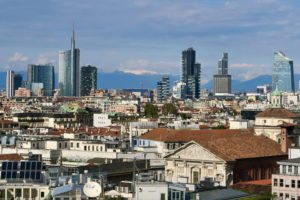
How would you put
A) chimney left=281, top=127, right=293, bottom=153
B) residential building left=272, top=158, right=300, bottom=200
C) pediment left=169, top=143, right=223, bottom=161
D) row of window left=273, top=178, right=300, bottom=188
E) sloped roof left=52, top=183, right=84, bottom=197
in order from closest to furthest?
1. sloped roof left=52, top=183, right=84, bottom=197
2. residential building left=272, top=158, right=300, bottom=200
3. row of window left=273, top=178, right=300, bottom=188
4. pediment left=169, top=143, right=223, bottom=161
5. chimney left=281, top=127, right=293, bottom=153

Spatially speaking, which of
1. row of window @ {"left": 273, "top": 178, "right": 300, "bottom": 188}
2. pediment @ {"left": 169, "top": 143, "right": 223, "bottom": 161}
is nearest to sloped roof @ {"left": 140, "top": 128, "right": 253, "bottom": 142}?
pediment @ {"left": 169, "top": 143, "right": 223, "bottom": 161}

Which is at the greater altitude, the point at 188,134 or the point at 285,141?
the point at 188,134

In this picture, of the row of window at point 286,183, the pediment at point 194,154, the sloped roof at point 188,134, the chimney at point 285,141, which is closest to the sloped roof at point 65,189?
the row of window at point 286,183

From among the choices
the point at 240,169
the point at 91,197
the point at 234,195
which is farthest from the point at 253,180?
the point at 91,197

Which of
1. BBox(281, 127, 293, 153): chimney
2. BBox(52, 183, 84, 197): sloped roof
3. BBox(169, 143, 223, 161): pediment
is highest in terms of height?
BBox(281, 127, 293, 153): chimney

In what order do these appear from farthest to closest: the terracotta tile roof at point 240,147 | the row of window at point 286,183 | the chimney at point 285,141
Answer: the chimney at point 285,141, the terracotta tile roof at point 240,147, the row of window at point 286,183

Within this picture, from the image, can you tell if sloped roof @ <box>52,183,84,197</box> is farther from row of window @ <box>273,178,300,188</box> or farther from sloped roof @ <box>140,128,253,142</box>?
sloped roof @ <box>140,128,253,142</box>

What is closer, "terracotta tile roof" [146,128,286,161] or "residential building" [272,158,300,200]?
"residential building" [272,158,300,200]

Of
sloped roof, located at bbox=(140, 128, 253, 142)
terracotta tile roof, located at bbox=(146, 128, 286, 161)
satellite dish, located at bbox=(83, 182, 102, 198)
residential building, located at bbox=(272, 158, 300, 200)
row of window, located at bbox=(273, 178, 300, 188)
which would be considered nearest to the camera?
satellite dish, located at bbox=(83, 182, 102, 198)

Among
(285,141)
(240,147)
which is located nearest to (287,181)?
(240,147)

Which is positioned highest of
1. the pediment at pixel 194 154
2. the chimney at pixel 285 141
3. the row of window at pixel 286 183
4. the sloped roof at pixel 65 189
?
the chimney at pixel 285 141

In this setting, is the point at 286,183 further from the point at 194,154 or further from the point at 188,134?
the point at 188,134

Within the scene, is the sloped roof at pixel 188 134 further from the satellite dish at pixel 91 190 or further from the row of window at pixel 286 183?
the satellite dish at pixel 91 190

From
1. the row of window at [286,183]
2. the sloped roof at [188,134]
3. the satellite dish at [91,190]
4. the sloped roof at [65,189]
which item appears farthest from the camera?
the sloped roof at [188,134]
